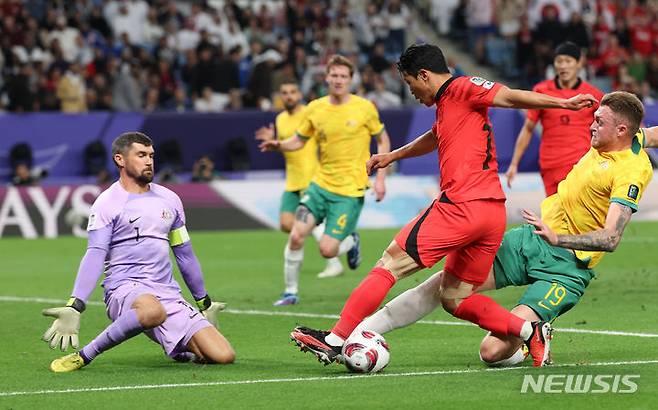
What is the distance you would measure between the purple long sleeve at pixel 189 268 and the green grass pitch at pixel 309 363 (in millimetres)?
551

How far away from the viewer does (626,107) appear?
873 cm

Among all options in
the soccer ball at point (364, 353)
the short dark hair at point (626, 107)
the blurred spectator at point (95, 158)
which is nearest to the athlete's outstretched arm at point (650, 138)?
the short dark hair at point (626, 107)

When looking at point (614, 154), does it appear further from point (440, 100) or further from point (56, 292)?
point (56, 292)

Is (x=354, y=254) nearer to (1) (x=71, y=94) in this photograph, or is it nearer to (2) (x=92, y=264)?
(2) (x=92, y=264)

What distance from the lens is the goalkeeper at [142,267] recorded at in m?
9.16

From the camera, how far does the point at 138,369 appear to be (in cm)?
920

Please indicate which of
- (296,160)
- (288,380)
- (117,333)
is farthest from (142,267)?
(296,160)

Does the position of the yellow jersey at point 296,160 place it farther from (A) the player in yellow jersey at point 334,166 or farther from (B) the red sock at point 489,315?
(B) the red sock at point 489,315

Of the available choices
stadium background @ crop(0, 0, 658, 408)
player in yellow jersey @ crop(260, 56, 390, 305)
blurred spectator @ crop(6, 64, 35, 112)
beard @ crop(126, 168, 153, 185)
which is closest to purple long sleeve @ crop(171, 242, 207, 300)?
beard @ crop(126, 168, 153, 185)

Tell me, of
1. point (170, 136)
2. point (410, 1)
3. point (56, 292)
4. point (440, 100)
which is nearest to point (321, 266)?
point (56, 292)

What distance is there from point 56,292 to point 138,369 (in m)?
5.68

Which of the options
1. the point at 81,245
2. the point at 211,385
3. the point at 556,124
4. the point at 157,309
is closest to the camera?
the point at 211,385

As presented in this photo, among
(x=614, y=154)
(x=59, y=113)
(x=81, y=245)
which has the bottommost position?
(x=81, y=245)

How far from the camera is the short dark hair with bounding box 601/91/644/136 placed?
8727 mm
